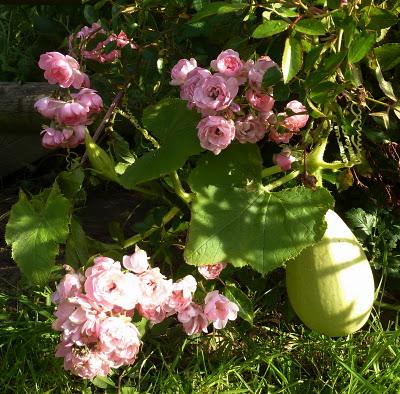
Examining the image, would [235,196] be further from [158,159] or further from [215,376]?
[215,376]

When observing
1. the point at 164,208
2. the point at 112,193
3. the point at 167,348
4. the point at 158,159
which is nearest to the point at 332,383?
the point at 167,348

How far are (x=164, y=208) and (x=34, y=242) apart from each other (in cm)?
43

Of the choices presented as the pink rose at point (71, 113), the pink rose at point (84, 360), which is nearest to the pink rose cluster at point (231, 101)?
the pink rose at point (71, 113)

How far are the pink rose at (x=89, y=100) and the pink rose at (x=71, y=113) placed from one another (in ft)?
0.06

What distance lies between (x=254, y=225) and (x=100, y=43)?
2.30 ft

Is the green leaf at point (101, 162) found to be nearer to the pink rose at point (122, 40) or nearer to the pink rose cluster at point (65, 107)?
the pink rose cluster at point (65, 107)

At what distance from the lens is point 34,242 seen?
1.46 metres

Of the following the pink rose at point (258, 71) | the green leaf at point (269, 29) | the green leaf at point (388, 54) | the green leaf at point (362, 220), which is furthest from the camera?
the green leaf at point (362, 220)

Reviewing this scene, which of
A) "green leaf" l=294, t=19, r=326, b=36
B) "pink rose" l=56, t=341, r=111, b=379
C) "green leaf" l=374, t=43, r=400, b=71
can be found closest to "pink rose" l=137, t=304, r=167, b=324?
"pink rose" l=56, t=341, r=111, b=379

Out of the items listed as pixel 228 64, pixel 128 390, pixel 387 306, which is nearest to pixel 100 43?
pixel 228 64

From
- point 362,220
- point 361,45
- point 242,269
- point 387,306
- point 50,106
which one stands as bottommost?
point 387,306

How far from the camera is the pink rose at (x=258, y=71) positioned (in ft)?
4.61

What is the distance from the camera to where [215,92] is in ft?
4.59

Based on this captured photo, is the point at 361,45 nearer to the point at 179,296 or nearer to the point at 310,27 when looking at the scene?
the point at 310,27
